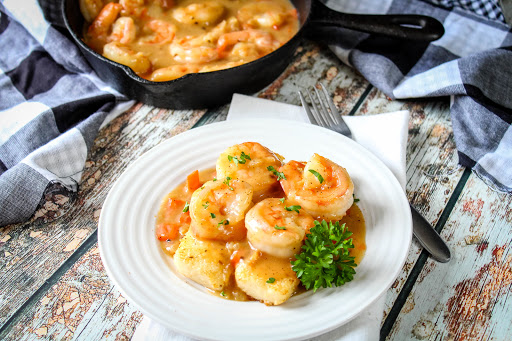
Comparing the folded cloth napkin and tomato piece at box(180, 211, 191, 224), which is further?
the folded cloth napkin

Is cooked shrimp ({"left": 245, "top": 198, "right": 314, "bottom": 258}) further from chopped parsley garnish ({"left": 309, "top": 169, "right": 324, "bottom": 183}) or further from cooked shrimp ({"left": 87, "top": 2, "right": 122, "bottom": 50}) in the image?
cooked shrimp ({"left": 87, "top": 2, "right": 122, "bottom": 50})

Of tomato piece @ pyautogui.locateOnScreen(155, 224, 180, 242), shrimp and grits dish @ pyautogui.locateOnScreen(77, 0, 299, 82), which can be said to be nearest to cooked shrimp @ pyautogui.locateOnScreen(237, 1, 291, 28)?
shrimp and grits dish @ pyautogui.locateOnScreen(77, 0, 299, 82)

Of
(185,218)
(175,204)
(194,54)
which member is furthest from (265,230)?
(194,54)

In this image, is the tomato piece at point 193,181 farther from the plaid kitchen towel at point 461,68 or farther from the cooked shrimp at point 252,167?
the plaid kitchen towel at point 461,68

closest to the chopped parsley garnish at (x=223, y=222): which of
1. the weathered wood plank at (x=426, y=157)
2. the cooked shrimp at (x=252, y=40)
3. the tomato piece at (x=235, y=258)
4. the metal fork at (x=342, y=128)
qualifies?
the tomato piece at (x=235, y=258)

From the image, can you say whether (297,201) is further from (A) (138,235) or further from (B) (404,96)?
(B) (404,96)

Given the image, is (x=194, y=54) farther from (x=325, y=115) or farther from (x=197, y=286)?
(x=197, y=286)

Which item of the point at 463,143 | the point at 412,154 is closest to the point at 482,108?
the point at 463,143
